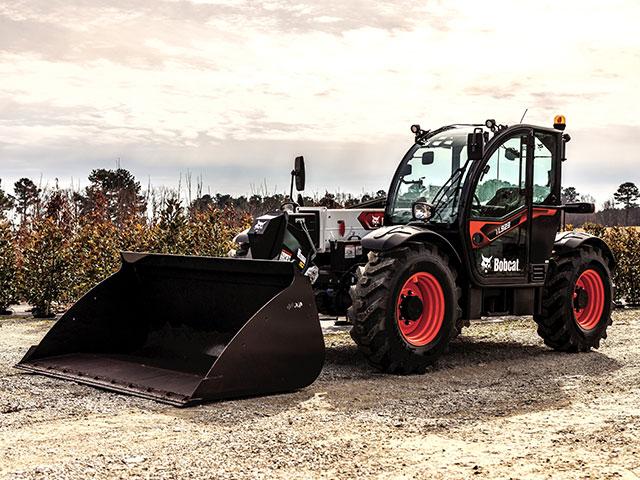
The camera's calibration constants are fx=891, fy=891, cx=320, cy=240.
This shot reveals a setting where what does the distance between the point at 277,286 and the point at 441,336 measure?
1846 mm

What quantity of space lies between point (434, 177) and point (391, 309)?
1998mm

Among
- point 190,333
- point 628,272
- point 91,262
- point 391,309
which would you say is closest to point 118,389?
point 190,333

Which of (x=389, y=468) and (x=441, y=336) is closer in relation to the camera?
(x=389, y=468)

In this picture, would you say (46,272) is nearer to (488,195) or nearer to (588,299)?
(488,195)

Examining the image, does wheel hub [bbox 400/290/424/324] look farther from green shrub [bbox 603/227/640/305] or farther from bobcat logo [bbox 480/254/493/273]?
green shrub [bbox 603/227/640/305]

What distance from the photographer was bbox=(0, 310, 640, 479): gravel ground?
17.1 ft

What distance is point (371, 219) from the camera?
10.2m

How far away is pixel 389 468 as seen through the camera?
5.23 meters

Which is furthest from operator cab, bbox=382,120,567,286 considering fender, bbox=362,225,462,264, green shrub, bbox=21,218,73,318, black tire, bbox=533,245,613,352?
green shrub, bbox=21,218,73,318

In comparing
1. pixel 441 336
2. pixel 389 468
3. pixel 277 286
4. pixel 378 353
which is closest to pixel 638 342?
pixel 441 336

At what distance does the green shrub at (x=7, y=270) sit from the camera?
14570 millimetres

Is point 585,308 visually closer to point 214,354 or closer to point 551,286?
point 551,286

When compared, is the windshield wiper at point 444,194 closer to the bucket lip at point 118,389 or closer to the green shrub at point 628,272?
the bucket lip at point 118,389

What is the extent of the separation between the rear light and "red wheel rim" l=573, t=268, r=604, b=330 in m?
2.42
